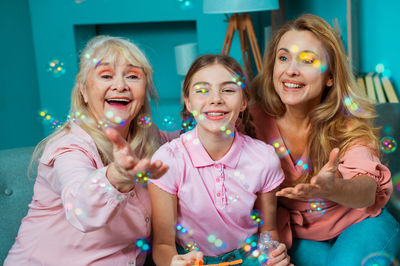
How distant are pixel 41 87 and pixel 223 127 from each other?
3.28m

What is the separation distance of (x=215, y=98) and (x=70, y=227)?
1.80ft

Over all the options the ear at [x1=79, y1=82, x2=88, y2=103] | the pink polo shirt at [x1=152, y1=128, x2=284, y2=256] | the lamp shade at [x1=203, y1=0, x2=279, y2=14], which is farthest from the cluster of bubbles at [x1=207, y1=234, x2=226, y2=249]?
the lamp shade at [x1=203, y1=0, x2=279, y2=14]

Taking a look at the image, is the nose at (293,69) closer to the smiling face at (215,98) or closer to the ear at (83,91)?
the smiling face at (215,98)

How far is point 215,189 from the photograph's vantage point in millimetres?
1364

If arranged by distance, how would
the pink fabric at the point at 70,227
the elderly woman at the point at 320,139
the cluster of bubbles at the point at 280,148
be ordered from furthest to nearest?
the cluster of bubbles at the point at 280,148 → the elderly woman at the point at 320,139 → the pink fabric at the point at 70,227

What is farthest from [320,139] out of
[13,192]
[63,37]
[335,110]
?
[63,37]

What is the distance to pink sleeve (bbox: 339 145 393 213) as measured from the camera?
1403 mm

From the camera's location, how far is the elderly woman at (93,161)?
1248 millimetres

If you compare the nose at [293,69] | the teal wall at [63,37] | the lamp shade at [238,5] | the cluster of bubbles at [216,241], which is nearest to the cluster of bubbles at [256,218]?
the cluster of bubbles at [216,241]

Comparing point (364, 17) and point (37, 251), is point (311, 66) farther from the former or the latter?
point (364, 17)

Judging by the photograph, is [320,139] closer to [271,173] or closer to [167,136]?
[271,173]

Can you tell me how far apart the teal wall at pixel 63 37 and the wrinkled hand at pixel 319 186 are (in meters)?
2.36

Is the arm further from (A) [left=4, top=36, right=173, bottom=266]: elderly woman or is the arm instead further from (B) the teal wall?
(B) the teal wall

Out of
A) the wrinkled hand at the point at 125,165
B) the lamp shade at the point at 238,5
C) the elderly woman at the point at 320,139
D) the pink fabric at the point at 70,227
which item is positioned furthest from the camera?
the lamp shade at the point at 238,5
